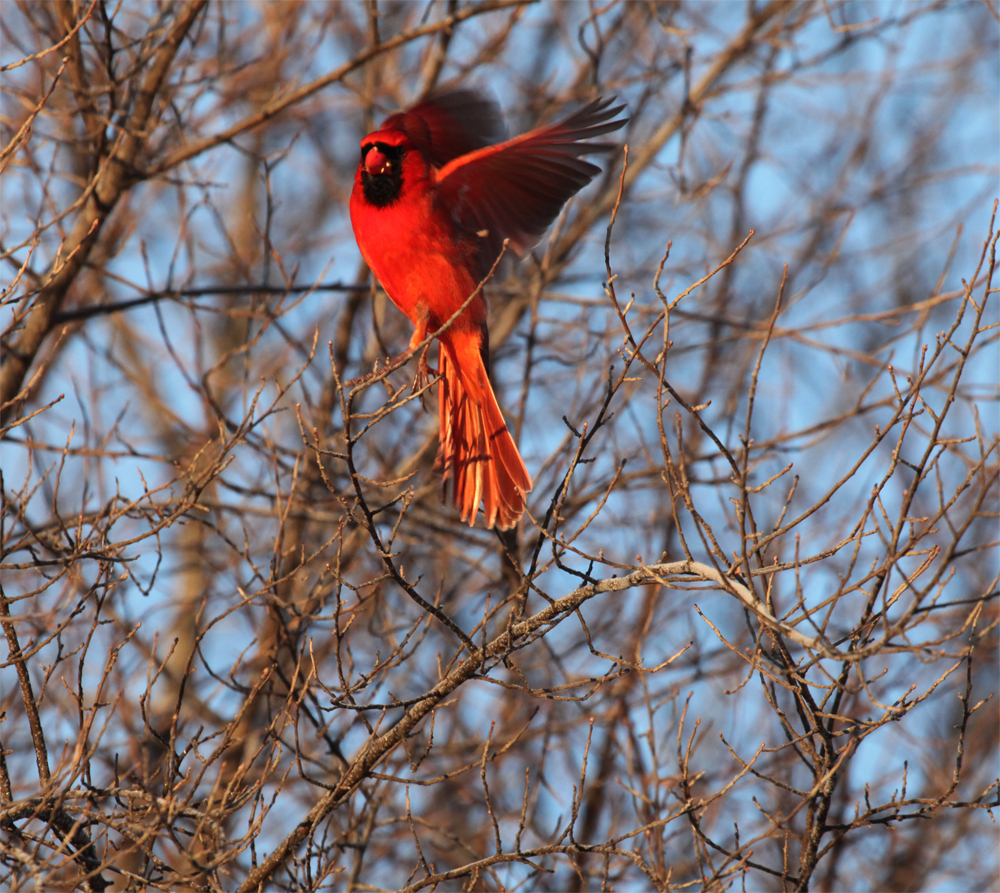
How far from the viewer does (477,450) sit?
3994 millimetres

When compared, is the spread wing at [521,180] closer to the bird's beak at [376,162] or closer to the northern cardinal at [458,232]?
the northern cardinal at [458,232]

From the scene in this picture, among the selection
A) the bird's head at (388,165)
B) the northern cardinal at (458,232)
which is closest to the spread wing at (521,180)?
the northern cardinal at (458,232)

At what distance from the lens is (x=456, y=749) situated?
4.91 meters

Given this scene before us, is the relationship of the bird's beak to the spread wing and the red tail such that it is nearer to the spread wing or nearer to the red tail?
the spread wing

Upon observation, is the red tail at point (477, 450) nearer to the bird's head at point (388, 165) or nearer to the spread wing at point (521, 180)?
the spread wing at point (521, 180)

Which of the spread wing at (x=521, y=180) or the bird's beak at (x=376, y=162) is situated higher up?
the bird's beak at (x=376, y=162)

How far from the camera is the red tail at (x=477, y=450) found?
3.89m

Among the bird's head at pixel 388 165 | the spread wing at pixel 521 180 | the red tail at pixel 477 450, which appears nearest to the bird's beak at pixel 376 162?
the bird's head at pixel 388 165

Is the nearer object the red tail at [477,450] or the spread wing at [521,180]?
the spread wing at [521,180]

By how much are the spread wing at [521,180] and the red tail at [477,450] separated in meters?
0.51

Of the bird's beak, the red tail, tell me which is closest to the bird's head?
the bird's beak

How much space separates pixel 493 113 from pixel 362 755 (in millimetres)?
2579

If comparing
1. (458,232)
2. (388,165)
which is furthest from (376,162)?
(458,232)

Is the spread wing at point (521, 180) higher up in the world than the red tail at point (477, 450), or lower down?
higher up
